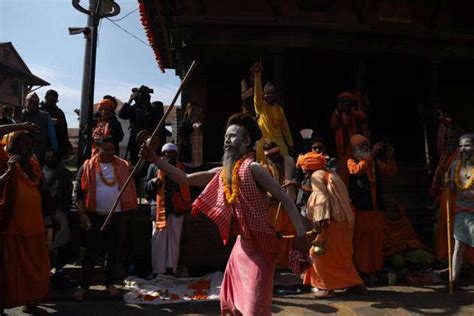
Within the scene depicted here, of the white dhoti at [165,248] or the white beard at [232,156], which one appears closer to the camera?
the white beard at [232,156]

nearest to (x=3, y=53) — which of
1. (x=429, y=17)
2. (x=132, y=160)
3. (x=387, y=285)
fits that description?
(x=132, y=160)

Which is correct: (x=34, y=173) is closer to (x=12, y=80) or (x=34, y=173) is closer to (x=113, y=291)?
(x=113, y=291)

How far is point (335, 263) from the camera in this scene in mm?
5340

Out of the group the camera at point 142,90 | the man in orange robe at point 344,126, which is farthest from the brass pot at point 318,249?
the camera at point 142,90

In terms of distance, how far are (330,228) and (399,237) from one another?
1.93m

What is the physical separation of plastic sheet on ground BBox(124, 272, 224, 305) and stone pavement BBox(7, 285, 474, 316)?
0.16 metres

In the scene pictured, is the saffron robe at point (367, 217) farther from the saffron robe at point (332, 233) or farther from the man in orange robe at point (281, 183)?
the man in orange robe at point (281, 183)

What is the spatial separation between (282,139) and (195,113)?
1.94 meters

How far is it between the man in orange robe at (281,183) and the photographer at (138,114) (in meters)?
2.30

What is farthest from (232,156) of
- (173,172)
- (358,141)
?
(358,141)

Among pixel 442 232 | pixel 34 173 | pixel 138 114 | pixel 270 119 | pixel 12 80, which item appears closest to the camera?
pixel 34 173

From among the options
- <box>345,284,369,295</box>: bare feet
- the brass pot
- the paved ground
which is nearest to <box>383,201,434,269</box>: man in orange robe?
the paved ground

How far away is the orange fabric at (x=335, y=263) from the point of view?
525 cm

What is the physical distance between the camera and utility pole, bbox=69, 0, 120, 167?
23.4 ft
